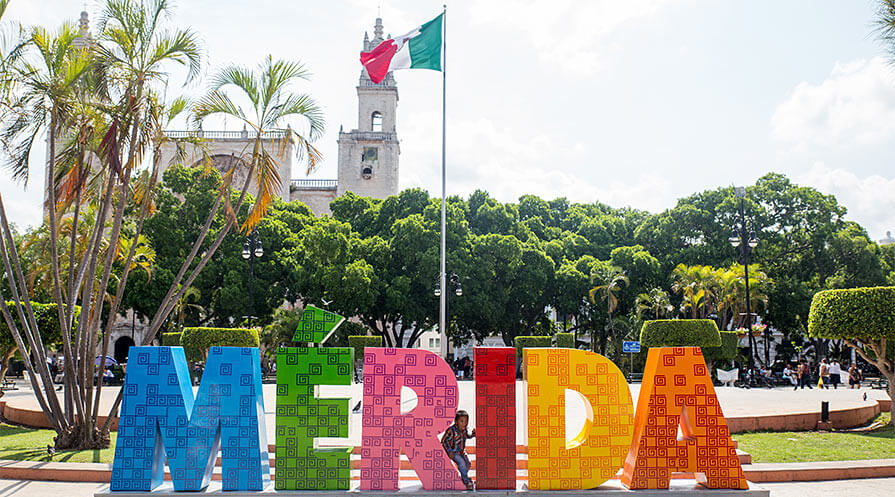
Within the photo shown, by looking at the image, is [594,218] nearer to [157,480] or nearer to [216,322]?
[216,322]

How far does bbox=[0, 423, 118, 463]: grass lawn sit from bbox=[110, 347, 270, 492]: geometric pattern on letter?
296 cm

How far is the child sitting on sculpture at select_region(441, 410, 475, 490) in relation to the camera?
24.1 ft

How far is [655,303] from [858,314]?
2188 centimetres

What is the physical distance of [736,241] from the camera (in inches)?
943

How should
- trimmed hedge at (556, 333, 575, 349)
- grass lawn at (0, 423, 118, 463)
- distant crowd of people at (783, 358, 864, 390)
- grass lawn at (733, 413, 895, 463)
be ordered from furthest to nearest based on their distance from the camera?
trimmed hedge at (556, 333, 575, 349) < distant crowd of people at (783, 358, 864, 390) < grass lawn at (733, 413, 895, 463) < grass lawn at (0, 423, 118, 463)

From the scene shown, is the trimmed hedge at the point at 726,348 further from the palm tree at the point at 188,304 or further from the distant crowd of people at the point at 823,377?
the palm tree at the point at 188,304

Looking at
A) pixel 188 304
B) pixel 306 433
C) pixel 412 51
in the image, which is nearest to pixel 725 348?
pixel 412 51

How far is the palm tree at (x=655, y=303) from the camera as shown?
34.5 meters

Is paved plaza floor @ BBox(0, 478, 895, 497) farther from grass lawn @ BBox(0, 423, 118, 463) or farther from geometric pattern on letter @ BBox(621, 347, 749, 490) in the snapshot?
geometric pattern on letter @ BBox(621, 347, 749, 490)

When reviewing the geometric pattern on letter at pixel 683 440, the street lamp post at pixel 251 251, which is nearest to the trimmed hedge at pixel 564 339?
the street lamp post at pixel 251 251

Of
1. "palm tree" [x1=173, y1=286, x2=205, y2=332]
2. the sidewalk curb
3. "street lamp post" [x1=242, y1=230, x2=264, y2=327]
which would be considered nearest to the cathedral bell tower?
"palm tree" [x1=173, y1=286, x2=205, y2=332]

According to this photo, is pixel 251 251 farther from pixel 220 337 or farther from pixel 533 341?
pixel 533 341

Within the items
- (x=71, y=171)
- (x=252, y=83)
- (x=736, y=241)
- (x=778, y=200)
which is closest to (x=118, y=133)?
(x=71, y=171)

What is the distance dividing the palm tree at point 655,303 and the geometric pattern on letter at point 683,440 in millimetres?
27718
